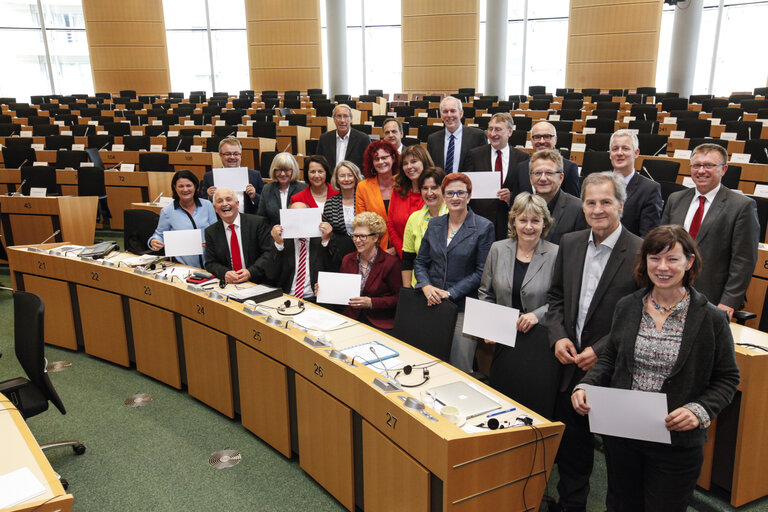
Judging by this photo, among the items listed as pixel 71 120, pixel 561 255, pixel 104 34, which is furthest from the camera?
pixel 104 34

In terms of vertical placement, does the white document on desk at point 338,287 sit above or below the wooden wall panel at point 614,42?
below

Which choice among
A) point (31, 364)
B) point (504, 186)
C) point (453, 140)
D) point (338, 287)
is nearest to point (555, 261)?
point (338, 287)

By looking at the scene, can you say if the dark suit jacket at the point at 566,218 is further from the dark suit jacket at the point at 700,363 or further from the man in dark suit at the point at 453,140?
the man in dark suit at the point at 453,140

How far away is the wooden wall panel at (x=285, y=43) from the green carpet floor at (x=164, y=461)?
47.0 feet

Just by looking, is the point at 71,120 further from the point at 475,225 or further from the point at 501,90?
the point at 475,225

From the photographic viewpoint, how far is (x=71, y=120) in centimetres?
1167

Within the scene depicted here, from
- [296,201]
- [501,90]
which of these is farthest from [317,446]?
[501,90]

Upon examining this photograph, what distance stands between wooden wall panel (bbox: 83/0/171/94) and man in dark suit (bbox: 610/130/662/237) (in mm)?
17300

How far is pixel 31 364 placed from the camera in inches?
116

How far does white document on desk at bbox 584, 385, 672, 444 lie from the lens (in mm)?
1895

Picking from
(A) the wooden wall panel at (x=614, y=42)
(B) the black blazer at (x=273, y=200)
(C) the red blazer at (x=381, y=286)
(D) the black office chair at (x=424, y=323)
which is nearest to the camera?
(D) the black office chair at (x=424, y=323)

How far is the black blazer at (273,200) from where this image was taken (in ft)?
14.3

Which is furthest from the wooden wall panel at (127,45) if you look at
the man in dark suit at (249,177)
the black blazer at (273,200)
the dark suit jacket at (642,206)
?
the dark suit jacket at (642,206)

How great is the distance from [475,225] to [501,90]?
41.5 feet
